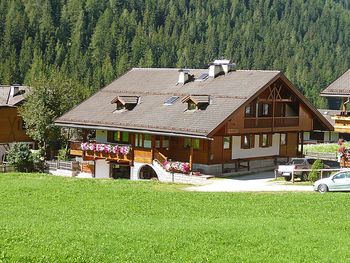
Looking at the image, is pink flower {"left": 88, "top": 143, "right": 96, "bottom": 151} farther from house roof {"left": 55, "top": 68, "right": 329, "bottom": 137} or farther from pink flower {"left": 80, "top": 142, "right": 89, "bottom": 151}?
house roof {"left": 55, "top": 68, "right": 329, "bottom": 137}

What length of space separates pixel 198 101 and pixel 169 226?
71.3 feet

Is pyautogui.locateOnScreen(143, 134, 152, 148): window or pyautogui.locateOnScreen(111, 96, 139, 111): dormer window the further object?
pyautogui.locateOnScreen(111, 96, 139, 111): dormer window

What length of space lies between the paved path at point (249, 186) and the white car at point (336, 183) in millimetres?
1417

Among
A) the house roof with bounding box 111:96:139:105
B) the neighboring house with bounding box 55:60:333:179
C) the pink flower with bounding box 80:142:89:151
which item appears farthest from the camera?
the pink flower with bounding box 80:142:89:151

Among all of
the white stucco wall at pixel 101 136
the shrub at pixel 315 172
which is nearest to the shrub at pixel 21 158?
the white stucco wall at pixel 101 136

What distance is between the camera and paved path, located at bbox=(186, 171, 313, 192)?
34.8 m

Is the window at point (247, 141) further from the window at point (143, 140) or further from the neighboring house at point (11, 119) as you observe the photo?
the neighboring house at point (11, 119)

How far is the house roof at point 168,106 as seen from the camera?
4212 cm

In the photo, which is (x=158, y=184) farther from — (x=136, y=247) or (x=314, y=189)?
(x=136, y=247)

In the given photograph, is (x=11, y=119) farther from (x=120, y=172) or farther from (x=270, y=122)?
(x=270, y=122)

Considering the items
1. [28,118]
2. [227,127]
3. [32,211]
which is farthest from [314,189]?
[28,118]

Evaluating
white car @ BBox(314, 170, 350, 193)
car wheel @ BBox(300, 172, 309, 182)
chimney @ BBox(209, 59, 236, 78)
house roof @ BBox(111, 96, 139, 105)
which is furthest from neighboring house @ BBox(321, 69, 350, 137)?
house roof @ BBox(111, 96, 139, 105)

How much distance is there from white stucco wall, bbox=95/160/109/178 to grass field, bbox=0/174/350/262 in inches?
567

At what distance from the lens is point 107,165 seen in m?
47.4
